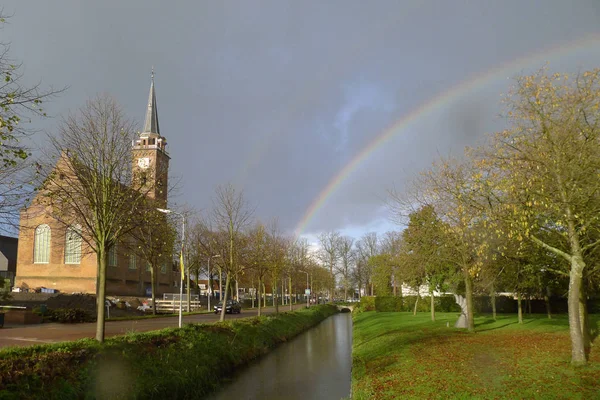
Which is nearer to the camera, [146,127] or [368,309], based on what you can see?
[368,309]

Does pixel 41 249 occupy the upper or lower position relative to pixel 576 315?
upper

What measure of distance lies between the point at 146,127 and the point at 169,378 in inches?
2910

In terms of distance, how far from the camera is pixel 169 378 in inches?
559

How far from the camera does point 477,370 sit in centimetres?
1324

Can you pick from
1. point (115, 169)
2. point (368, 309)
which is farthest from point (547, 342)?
point (368, 309)

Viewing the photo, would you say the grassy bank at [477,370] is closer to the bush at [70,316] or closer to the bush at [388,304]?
the bush at [70,316]

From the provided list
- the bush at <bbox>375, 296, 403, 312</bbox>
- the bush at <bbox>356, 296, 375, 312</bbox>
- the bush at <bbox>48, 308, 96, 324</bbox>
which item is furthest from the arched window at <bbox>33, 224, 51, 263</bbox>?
the bush at <bbox>375, 296, 403, 312</bbox>

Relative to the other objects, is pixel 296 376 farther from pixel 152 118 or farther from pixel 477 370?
pixel 152 118

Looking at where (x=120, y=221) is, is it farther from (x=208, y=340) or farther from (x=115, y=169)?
(x=208, y=340)

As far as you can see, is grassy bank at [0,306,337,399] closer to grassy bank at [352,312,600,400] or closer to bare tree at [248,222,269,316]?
grassy bank at [352,312,600,400]

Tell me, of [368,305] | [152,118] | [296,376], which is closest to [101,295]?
[296,376]

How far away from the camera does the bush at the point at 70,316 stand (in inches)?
1183

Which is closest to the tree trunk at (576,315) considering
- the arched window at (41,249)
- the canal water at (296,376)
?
the canal water at (296,376)

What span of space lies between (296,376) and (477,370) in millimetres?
8087
